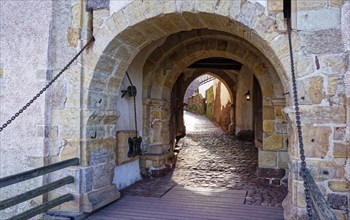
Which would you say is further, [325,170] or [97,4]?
[97,4]

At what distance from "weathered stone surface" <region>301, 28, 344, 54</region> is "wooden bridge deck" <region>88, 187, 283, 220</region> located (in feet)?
5.72

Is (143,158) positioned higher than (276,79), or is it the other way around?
(276,79)

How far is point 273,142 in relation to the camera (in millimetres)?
4828

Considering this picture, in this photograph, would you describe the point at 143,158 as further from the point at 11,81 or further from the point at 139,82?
the point at 11,81

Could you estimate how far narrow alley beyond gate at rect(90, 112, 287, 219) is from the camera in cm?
393

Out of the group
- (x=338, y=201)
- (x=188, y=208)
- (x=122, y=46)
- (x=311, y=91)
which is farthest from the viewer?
(x=188, y=208)

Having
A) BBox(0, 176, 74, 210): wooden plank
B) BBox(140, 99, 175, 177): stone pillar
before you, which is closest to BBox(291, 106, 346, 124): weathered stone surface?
BBox(0, 176, 74, 210): wooden plank

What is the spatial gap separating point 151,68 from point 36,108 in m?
2.16

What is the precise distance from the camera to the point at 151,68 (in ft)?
17.0

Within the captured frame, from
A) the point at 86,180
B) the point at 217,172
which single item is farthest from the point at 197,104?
the point at 86,180

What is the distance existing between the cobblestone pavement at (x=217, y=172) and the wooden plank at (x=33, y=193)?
1.13 m

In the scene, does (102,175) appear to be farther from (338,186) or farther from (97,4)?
(338,186)

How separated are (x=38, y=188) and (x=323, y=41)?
2.94 meters

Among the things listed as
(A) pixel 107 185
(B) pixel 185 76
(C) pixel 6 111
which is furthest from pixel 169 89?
(B) pixel 185 76
